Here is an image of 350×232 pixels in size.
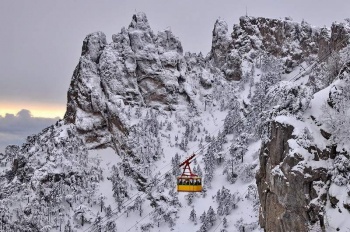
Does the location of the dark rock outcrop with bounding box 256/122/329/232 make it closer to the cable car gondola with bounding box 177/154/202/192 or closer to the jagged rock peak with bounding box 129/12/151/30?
the cable car gondola with bounding box 177/154/202/192

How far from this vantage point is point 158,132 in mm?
129625

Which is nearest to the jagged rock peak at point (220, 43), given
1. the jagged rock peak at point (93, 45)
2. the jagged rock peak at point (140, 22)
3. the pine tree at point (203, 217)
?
the jagged rock peak at point (140, 22)

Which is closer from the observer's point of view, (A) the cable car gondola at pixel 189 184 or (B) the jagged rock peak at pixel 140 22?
(A) the cable car gondola at pixel 189 184

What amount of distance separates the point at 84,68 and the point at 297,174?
111761 mm

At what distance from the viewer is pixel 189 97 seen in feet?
476

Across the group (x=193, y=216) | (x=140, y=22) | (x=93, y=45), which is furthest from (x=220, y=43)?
(x=193, y=216)

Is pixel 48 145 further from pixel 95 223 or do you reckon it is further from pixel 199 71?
pixel 199 71

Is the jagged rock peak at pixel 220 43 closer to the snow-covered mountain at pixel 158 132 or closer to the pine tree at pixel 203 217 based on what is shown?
the snow-covered mountain at pixel 158 132

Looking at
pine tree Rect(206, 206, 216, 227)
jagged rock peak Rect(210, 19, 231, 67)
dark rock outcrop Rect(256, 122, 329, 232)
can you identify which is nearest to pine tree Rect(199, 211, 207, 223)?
pine tree Rect(206, 206, 216, 227)

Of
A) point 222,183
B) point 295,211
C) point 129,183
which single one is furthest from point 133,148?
point 295,211

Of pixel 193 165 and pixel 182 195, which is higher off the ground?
pixel 193 165

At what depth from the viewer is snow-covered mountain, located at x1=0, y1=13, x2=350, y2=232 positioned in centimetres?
10325

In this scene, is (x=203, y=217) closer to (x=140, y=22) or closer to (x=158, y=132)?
(x=158, y=132)

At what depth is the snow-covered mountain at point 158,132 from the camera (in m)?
103
